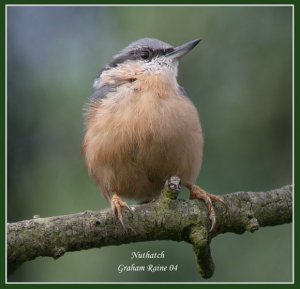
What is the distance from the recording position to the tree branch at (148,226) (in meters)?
3.62

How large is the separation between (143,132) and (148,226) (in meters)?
0.67

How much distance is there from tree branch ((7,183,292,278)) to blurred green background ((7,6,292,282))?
808 mm

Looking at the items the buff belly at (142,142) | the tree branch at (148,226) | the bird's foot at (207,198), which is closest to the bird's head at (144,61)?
the buff belly at (142,142)

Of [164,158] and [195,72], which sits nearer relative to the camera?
[164,158]

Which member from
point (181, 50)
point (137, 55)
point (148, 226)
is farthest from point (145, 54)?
point (148, 226)

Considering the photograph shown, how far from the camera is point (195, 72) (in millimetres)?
5715

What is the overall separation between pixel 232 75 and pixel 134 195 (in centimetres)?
181

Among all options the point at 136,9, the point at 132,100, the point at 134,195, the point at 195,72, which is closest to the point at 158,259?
the point at 134,195

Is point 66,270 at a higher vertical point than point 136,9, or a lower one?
lower

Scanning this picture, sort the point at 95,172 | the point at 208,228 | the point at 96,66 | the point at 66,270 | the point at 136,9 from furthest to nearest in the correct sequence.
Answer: the point at 96,66
the point at 136,9
the point at 66,270
the point at 95,172
the point at 208,228

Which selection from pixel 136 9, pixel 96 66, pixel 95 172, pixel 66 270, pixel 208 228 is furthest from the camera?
pixel 96 66

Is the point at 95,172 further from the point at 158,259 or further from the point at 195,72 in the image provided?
the point at 195,72

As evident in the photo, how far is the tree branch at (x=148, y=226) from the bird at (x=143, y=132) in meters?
0.12

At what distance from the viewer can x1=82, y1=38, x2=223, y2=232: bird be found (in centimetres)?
409
